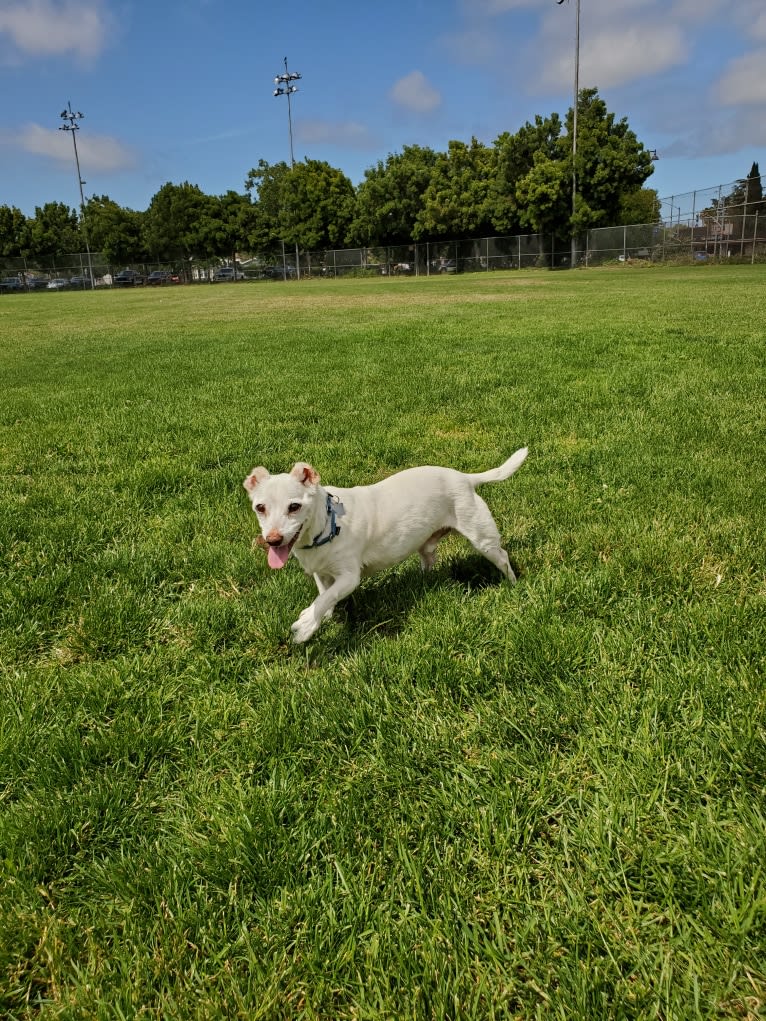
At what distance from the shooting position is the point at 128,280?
6562cm

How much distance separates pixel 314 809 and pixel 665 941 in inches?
39.3

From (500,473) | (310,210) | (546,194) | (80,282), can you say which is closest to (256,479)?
(500,473)

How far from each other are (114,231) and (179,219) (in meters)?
7.63

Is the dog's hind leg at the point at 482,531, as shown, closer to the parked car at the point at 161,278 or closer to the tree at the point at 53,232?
the parked car at the point at 161,278

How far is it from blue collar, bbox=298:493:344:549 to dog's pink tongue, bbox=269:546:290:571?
215 mm

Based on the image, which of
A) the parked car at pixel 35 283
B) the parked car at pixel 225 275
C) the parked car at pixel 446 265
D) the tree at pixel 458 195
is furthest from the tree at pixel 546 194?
the parked car at pixel 35 283

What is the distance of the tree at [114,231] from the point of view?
6756 centimetres

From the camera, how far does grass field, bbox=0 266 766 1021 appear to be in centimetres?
151

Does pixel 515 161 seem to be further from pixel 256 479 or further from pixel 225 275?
pixel 256 479

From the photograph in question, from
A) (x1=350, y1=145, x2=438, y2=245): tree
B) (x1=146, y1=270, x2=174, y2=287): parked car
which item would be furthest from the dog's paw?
(x1=146, y1=270, x2=174, y2=287): parked car

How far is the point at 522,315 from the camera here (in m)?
14.8

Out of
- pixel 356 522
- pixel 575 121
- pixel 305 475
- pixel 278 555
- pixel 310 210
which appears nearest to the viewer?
pixel 278 555

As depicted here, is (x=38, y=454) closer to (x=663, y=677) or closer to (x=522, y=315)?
(x=663, y=677)

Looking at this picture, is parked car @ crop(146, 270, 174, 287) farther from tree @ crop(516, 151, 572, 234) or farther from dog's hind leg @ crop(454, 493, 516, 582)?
dog's hind leg @ crop(454, 493, 516, 582)
